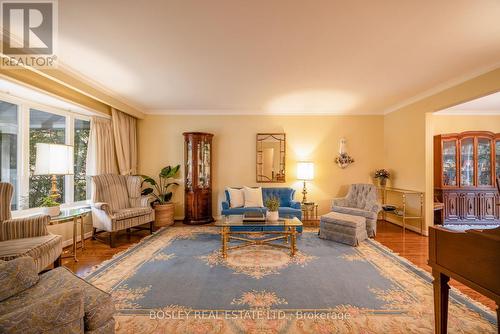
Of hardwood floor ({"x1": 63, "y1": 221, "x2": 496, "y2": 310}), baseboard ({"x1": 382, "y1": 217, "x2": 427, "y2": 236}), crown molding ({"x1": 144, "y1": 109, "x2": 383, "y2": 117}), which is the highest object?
crown molding ({"x1": 144, "y1": 109, "x2": 383, "y2": 117})

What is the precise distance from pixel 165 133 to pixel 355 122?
4823 millimetres

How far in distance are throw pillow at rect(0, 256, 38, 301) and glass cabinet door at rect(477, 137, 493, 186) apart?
7.78m

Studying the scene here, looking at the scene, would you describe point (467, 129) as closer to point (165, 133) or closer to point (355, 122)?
point (355, 122)

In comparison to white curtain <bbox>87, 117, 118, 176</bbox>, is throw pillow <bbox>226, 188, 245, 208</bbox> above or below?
below

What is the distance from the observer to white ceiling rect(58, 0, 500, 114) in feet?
6.65

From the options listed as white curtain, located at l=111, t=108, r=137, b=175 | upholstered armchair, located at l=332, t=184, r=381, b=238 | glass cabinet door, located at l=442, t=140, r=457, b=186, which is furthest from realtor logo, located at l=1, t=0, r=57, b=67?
glass cabinet door, located at l=442, t=140, r=457, b=186

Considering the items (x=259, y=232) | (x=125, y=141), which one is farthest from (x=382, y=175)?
(x=125, y=141)

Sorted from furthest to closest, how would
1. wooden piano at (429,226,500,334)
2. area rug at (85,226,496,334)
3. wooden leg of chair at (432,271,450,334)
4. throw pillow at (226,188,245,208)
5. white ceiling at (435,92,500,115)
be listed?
1. throw pillow at (226,188,245,208)
2. white ceiling at (435,92,500,115)
3. area rug at (85,226,496,334)
4. wooden leg of chair at (432,271,450,334)
5. wooden piano at (429,226,500,334)

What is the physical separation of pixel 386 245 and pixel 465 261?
2707 mm

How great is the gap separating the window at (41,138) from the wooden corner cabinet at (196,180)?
7.40 ft

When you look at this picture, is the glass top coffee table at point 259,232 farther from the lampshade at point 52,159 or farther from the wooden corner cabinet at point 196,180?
the lampshade at point 52,159

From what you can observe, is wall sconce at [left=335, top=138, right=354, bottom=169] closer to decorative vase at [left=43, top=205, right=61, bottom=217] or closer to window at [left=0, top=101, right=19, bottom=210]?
decorative vase at [left=43, top=205, right=61, bottom=217]

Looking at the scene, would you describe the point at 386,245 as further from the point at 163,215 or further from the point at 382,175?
the point at 163,215

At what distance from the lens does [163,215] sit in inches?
195
